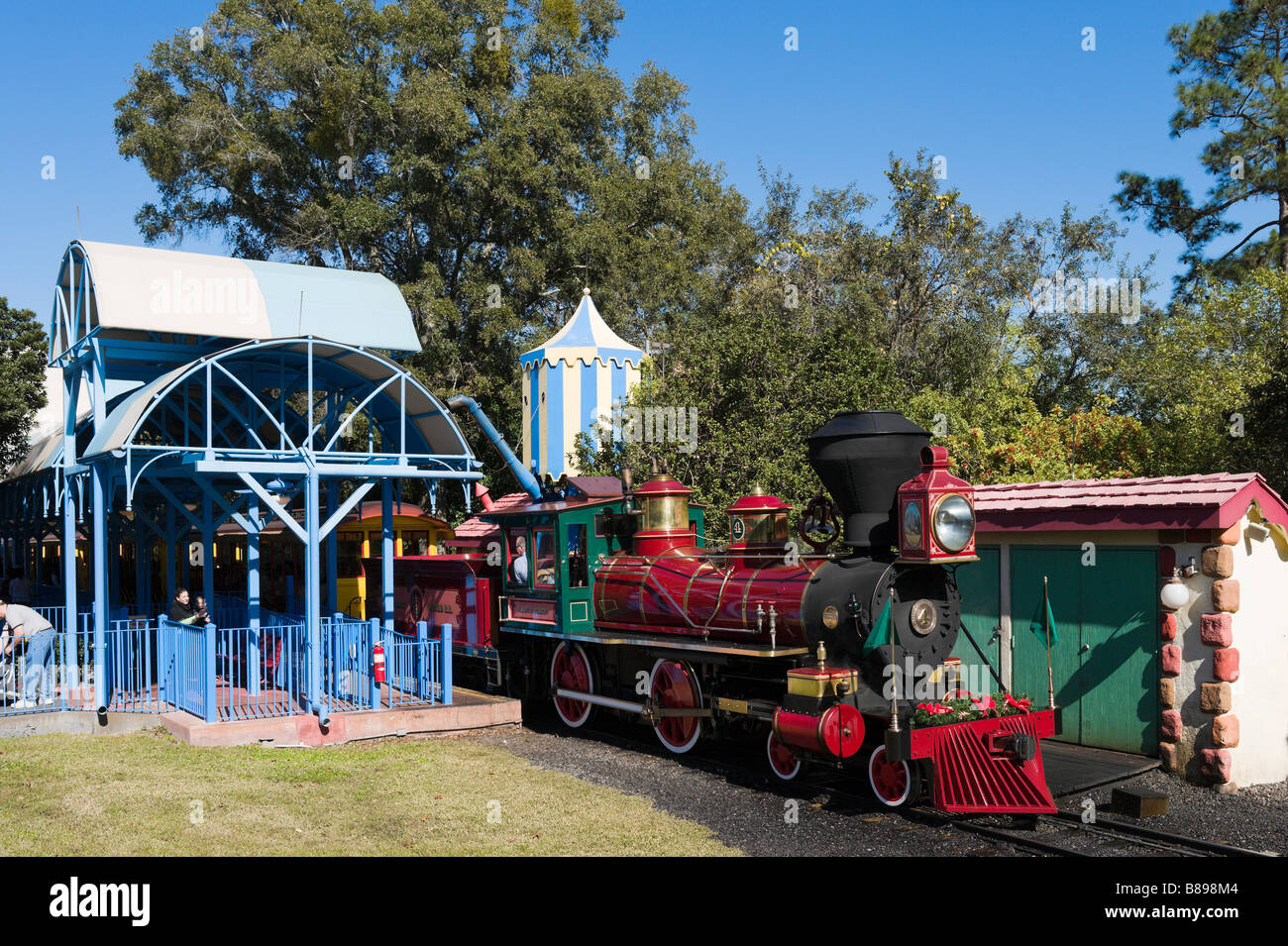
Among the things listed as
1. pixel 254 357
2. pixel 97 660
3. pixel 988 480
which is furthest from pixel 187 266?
pixel 988 480

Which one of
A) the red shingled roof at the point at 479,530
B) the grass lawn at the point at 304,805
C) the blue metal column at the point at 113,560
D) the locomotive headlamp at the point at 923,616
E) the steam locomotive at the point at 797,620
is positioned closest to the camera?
the grass lawn at the point at 304,805

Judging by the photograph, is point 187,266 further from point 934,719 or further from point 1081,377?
point 1081,377

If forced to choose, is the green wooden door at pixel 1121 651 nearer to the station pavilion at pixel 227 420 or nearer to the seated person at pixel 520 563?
the seated person at pixel 520 563

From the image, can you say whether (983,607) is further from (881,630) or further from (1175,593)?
(881,630)

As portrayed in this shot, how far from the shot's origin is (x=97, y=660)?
493 inches

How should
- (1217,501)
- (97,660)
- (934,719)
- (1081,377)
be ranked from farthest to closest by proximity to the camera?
(1081,377), (97,660), (1217,501), (934,719)

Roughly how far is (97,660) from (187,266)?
5.36m

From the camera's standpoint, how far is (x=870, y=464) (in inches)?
386

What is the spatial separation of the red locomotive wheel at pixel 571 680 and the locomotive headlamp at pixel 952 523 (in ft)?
18.8

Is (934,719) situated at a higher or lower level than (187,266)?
lower

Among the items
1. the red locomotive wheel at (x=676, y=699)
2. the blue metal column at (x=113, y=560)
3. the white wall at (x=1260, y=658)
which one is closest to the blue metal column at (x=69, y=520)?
the blue metal column at (x=113, y=560)

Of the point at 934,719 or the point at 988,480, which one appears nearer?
the point at 934,719

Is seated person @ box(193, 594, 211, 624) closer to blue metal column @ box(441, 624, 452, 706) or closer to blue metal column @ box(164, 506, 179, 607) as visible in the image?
blue metal column @ box(164, 506, 179, 607)

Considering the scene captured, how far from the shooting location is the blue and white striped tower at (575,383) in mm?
23500
